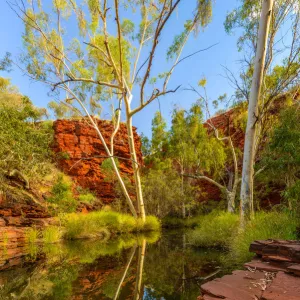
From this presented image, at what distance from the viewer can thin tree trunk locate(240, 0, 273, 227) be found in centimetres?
777

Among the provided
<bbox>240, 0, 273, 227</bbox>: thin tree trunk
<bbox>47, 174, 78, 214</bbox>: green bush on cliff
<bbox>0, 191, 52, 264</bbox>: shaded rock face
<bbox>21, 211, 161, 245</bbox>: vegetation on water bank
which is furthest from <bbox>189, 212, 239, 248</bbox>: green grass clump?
<bbox>47, 174, 78, 214</bbox>: green bush on cliff

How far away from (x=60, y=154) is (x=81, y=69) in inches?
455

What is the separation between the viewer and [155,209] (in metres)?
21.7

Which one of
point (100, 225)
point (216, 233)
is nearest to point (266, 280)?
point (216, 233)

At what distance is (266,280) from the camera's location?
2832 mm

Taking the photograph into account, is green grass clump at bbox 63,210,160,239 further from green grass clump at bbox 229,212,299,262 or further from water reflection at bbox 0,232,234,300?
green grass clump at bbox 229,212,299,262

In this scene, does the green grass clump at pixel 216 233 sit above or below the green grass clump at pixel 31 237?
below

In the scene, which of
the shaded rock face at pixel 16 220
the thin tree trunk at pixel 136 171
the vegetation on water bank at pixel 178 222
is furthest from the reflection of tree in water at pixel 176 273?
the vegetation on water bank at pixel 178 222

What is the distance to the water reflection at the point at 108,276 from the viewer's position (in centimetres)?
402

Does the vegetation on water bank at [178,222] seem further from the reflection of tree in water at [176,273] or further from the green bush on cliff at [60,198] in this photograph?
the reflection of tree in water at [176,273]

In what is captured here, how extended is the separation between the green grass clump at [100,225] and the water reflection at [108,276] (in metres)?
4.72

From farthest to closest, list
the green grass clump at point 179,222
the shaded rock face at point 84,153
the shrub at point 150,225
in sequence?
the shaded rock face at point 84,153
the green grass clump at point 179,222
the shrub at point 150,225

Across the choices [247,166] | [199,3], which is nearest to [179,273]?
[247,166]

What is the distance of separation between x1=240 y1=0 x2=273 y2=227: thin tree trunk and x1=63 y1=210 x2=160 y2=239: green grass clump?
300 inches
